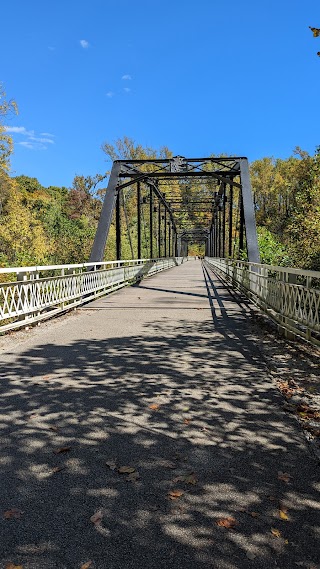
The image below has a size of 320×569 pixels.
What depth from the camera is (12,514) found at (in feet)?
7.68

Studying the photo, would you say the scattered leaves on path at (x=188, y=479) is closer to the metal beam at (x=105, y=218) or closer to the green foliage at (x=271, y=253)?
the green foliage at (x=271, y=253)

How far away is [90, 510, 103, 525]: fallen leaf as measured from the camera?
2267 mm

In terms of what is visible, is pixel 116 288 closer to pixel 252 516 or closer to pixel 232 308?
pixel 232 308

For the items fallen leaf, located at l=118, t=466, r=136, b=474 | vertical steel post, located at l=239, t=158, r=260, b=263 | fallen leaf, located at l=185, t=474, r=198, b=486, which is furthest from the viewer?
vertical steel post, located at l=239, t=158, r=260, b=263

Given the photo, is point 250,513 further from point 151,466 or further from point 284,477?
point 151,466

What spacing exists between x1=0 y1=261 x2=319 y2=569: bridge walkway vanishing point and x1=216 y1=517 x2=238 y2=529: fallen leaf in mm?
13

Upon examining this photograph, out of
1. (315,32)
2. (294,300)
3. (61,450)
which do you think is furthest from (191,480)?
(315,32)

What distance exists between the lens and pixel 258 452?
313cm

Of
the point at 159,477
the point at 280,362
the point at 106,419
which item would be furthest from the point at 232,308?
the point at 159,477

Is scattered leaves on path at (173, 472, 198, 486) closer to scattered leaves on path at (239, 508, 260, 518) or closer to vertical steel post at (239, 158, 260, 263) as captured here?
scattered leaves on path at (239, 508, 260, 518)

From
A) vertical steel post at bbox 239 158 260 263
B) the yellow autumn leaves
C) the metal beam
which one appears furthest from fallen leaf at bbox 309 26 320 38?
the metal beam

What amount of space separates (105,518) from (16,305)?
6.26 meters

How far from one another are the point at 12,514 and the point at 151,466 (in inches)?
37.6

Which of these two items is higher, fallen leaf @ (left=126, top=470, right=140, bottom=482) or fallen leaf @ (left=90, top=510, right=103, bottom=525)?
fallen leaf @ (left=90, top=510, right=103, bottom=525)
